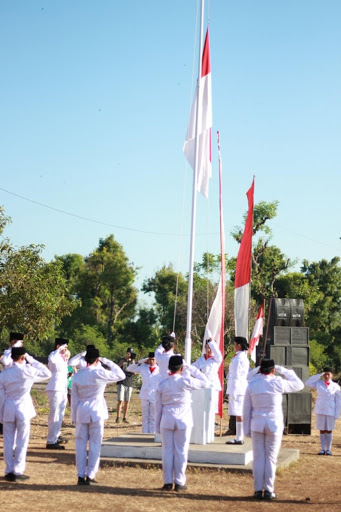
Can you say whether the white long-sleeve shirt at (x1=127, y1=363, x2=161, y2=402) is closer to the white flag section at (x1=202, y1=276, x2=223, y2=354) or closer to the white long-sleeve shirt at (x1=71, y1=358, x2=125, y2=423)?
the white flag section at (x1=202, y1=276, x2=223, y2=354)

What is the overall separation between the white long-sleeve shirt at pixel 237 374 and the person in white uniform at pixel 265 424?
4580 mm

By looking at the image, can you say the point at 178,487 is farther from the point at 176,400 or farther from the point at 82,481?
the point at 82,481

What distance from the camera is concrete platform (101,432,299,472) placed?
12.9m

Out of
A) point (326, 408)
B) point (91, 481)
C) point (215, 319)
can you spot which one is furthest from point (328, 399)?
point (91, 481)

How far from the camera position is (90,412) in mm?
11016

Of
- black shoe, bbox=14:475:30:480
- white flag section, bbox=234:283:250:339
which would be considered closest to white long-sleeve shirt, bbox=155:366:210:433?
black shoe, bbox=14:475:30:480

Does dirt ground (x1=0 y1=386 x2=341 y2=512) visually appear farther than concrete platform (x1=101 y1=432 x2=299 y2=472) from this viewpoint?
No

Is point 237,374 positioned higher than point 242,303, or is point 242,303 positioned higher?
point 242,303

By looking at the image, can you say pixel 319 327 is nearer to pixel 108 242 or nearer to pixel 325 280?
pixel 325 280

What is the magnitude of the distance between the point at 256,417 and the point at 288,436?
31.3 feet

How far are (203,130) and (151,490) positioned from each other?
728 cm

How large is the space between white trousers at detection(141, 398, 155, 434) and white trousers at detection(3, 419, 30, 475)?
570 cm

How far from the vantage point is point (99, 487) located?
36.2 ft

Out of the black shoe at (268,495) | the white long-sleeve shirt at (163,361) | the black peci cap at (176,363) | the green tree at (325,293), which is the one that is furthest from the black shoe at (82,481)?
the green tree at (325,293)
